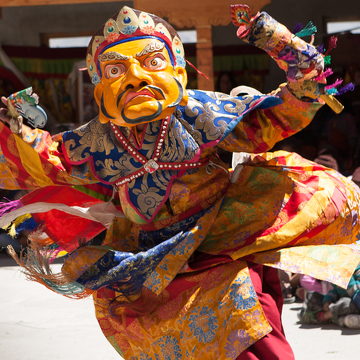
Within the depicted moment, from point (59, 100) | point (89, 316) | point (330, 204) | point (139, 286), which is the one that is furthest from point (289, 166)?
point (59, 100)

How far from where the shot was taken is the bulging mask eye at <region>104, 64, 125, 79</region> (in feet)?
4.99

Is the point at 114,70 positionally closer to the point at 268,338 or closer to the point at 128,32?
the point at 128,32

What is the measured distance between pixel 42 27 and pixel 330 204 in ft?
22.8

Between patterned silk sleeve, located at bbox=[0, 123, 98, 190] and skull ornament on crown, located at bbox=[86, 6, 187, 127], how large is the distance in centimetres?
29

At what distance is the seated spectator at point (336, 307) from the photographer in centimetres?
272

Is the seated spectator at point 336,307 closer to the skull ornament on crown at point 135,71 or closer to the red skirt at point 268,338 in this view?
the red skirt at point 268,338

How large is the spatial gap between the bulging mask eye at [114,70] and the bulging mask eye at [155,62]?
0.23 feet

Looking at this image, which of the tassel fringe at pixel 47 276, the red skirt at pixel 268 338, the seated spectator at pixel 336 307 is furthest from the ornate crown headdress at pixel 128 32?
the seated spectator at pixel 336 307

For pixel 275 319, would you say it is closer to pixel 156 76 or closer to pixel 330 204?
pixel 330 204

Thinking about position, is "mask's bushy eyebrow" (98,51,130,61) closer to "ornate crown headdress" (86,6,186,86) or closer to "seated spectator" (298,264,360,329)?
"ornate crown headdress" (86,6,186,86)

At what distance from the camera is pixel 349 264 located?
153cm

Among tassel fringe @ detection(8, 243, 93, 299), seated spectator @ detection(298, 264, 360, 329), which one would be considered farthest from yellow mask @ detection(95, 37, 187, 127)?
seated spectator @ detection(298, 264, 360, 329)

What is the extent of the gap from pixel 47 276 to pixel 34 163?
15.8 inches

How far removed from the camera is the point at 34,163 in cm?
174
